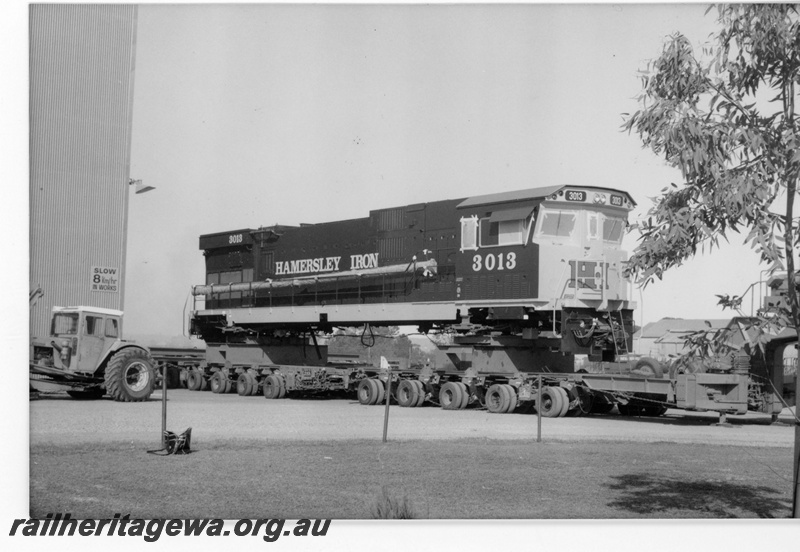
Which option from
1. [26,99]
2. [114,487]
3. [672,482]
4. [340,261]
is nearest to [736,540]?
[672,482]

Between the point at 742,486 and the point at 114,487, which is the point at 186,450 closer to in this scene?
→ the point at 114,487

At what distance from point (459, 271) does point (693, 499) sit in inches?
426

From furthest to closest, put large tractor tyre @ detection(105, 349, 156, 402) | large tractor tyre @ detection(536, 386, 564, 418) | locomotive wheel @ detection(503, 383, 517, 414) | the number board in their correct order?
locomotive wheel @ detection(503, 383, 517, 414)
large tractor tyre @ detection(536, 386, 564, 418)
large tractor tyre @ detection(105, 349, 156, 402)
the number board

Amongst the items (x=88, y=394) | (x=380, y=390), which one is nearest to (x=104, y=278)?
(x=88, y=394)

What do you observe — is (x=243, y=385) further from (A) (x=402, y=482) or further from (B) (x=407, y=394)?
(A) (x=402, y=482)

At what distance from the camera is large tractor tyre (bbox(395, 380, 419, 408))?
2172 centimetres

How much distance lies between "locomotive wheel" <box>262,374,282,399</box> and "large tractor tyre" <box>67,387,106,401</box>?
5.30 meters

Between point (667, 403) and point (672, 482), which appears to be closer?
point (672, 482)

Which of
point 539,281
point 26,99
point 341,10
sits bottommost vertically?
point 539,281

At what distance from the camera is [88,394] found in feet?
65.1

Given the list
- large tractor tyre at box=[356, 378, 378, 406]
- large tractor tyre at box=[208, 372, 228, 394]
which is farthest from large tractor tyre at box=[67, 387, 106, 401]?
large tractor tyre at box=[208, 372, 228, 394]

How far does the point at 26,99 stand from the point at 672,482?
8.90m

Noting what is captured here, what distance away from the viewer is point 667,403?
18359 millimetres

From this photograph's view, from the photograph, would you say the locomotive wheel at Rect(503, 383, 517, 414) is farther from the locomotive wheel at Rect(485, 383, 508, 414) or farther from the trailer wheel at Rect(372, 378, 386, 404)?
the trailer wheel at Rect(372, 378, 386, 404)
